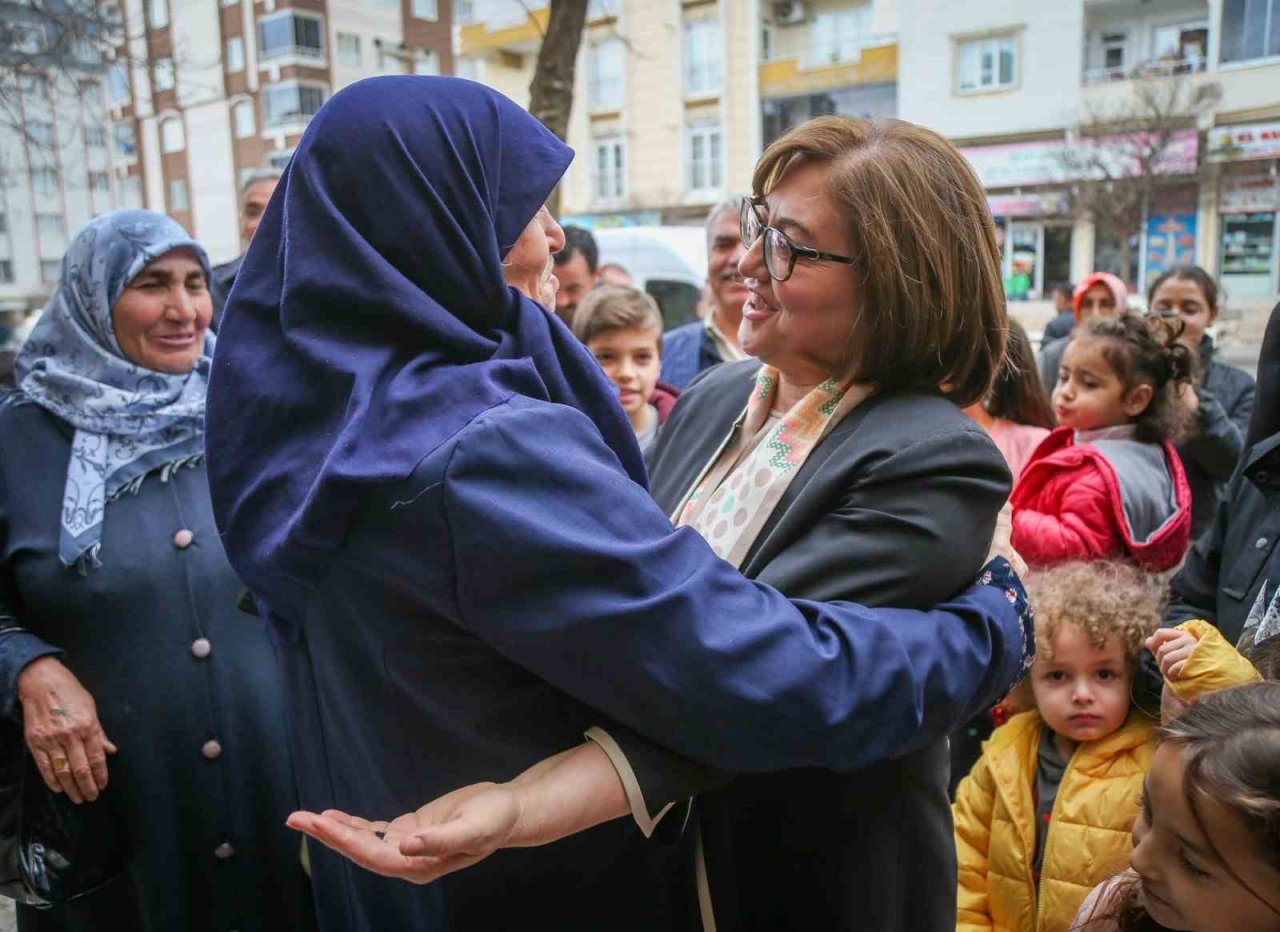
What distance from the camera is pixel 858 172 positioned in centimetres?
142

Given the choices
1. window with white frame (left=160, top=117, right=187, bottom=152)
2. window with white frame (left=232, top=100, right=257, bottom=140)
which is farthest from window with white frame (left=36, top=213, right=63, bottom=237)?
window with white frame (left=232, top=100, right=257, bottom=140)

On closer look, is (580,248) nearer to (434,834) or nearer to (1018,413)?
(1018,413)

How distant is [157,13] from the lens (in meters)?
8.09

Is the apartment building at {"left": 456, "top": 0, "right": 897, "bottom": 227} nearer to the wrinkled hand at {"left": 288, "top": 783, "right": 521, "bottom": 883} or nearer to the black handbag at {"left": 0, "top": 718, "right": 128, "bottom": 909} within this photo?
the black handbag at {"left": 0, "top": 718, "right": 128, "bottom": 909}

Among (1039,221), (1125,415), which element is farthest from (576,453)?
(1039,221)

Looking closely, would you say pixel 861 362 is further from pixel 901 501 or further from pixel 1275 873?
pixel 1275 873

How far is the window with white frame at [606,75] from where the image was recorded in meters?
25.6

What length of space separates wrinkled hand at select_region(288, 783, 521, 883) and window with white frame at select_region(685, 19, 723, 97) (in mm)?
25135

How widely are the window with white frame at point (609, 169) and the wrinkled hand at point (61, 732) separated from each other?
25436mm

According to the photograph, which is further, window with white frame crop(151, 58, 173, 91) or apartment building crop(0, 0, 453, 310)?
apartment building crop(0, 0, 453, 310)

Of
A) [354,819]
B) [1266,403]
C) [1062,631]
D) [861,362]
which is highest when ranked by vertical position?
[861,362]

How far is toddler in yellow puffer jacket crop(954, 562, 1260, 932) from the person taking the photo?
2150 mm

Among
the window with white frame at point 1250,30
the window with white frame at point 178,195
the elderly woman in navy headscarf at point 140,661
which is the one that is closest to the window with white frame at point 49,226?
the window with white frame at point 178,195

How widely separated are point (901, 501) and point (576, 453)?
0.47m
